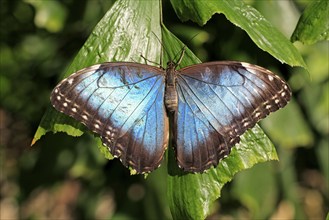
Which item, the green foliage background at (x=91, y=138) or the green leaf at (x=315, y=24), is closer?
the green leaf at (x=315, y=24)

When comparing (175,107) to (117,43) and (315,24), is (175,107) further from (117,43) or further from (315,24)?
(315,24)

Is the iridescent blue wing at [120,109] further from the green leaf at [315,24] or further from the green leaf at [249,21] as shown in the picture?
the green leaf at [315,24]

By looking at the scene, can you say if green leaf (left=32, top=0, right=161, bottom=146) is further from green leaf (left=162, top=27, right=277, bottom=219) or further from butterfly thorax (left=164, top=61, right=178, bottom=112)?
green leaf (left=162, top=27, right=277, bottom=219)

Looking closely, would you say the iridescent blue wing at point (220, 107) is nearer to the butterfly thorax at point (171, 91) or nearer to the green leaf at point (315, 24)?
the butterfly thorax at point (171, 91)

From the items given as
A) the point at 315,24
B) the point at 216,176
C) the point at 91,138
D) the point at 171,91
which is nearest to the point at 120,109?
the point at 171,91

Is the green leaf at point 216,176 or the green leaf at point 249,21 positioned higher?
the green leaf at point 249,21

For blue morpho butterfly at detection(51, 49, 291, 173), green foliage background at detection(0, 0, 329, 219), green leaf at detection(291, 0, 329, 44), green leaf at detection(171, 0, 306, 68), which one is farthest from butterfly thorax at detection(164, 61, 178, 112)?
green foliage background at detection(0, 0, 329, 219)

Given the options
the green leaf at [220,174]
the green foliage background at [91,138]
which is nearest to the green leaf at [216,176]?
the green leaf at [220,174]

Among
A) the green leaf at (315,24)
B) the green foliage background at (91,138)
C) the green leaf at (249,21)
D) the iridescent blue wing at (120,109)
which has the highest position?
the green leaf at (315,24)
